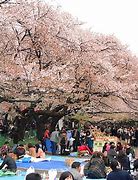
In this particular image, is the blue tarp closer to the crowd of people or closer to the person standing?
A: the crowd of people

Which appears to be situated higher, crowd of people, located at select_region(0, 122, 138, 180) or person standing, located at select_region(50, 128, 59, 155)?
person standing, located at select_region(50, 128, 59, 155)

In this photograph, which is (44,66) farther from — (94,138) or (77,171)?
(77,171)

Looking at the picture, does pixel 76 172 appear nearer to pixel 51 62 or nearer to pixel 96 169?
pixel 96 169

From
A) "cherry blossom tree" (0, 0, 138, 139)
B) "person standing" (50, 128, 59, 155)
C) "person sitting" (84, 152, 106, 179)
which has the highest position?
"cherry blossom tree" (0, 0, 138, 139)

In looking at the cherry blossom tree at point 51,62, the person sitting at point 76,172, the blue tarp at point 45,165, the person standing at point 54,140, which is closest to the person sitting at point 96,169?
the blue tarp at point 45,165

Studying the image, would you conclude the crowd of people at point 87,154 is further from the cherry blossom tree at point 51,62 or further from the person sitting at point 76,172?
the cherry blossom tree at point 51,62

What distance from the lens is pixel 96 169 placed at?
35.4ft

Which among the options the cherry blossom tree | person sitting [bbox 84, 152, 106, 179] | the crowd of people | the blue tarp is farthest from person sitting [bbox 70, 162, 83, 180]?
the cherry blossom tree

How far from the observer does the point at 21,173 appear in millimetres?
11312

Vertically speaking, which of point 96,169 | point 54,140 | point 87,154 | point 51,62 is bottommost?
point 96,169

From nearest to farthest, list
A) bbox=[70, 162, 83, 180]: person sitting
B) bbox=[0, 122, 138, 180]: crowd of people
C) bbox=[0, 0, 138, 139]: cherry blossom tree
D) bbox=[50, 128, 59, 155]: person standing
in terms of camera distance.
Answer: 1. bbox=[0, 122, 138, 180]: crowd of people
2. bbox=[70, 162, 83, 180]: person sitting
3. bbox=[0, 0, 138, 139]: cherry blossom tree
4. bbox=[50, 128, 59, 155]: person standing

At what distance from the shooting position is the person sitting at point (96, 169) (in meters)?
10.8

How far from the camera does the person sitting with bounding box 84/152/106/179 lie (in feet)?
35.3

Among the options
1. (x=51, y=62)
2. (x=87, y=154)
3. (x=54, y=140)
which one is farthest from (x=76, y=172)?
(x=51, y=62)
